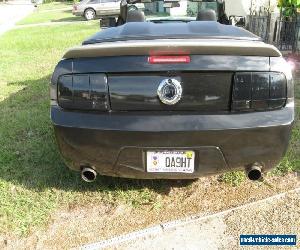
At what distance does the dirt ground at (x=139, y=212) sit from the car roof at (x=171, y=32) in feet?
4.31

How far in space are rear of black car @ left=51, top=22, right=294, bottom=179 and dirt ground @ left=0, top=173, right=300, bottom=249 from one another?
504 mm

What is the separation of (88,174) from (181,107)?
91cm

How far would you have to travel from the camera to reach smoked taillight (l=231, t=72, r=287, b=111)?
2697 millimetres

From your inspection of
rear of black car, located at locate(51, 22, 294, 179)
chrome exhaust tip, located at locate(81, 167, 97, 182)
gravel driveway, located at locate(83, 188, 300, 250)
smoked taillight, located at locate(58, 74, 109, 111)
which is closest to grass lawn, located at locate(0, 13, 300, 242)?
gravel driveway, located at locate(83, 188, 300, 250)

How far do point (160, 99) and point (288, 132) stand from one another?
3.12 feet

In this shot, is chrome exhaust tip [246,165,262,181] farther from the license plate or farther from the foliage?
the foliage

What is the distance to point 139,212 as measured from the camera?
10.5 feet

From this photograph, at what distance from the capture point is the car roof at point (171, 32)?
3209 mm

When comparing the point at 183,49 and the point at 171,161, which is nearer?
the point at 183,49

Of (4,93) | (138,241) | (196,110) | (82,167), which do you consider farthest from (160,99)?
(4,93)

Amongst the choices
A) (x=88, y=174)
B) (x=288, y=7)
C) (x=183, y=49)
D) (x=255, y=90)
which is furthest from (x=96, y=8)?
(x=255, y=90)

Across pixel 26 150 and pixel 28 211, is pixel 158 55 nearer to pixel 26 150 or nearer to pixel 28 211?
pixel 28 211

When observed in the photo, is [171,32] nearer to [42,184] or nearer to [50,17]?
[42,184]

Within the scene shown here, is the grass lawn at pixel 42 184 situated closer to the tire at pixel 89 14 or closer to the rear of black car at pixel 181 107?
the rear of black car at pixel 181 107
